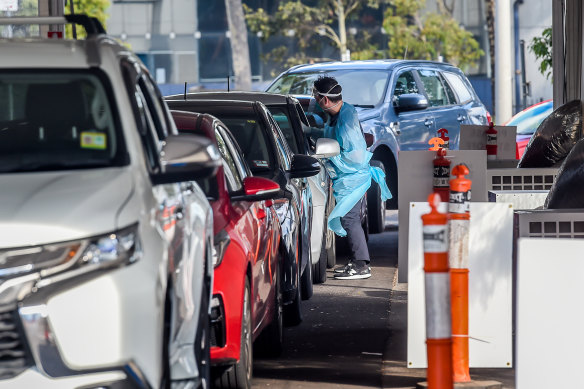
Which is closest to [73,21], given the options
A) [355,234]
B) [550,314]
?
[550,314]

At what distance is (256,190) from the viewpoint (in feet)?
25.4

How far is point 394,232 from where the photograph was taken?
1762 cm

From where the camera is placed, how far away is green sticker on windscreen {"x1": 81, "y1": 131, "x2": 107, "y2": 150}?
5824mm

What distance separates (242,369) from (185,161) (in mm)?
1934

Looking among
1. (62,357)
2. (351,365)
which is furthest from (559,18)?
(62,357)

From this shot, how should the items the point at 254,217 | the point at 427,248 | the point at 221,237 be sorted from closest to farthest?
the point at 427,248 < the point at 221,237 < the point at 254,217

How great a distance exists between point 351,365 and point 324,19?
1829 inches

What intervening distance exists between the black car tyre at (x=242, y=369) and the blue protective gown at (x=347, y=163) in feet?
18.1

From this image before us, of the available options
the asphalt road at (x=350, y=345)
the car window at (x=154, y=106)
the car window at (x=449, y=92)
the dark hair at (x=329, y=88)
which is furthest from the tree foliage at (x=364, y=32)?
the car window at (x=154, y=106)

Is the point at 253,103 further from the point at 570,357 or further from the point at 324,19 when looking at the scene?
the point at 324,19

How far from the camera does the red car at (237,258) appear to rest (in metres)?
7.07

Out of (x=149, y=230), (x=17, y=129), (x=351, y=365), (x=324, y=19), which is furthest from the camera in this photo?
(x=324, y=19)

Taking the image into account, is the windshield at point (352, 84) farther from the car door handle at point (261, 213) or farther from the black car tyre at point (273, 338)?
the car door handle at point (261, 213)

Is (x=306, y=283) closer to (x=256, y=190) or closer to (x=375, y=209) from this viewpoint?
(x=256, y=190)
